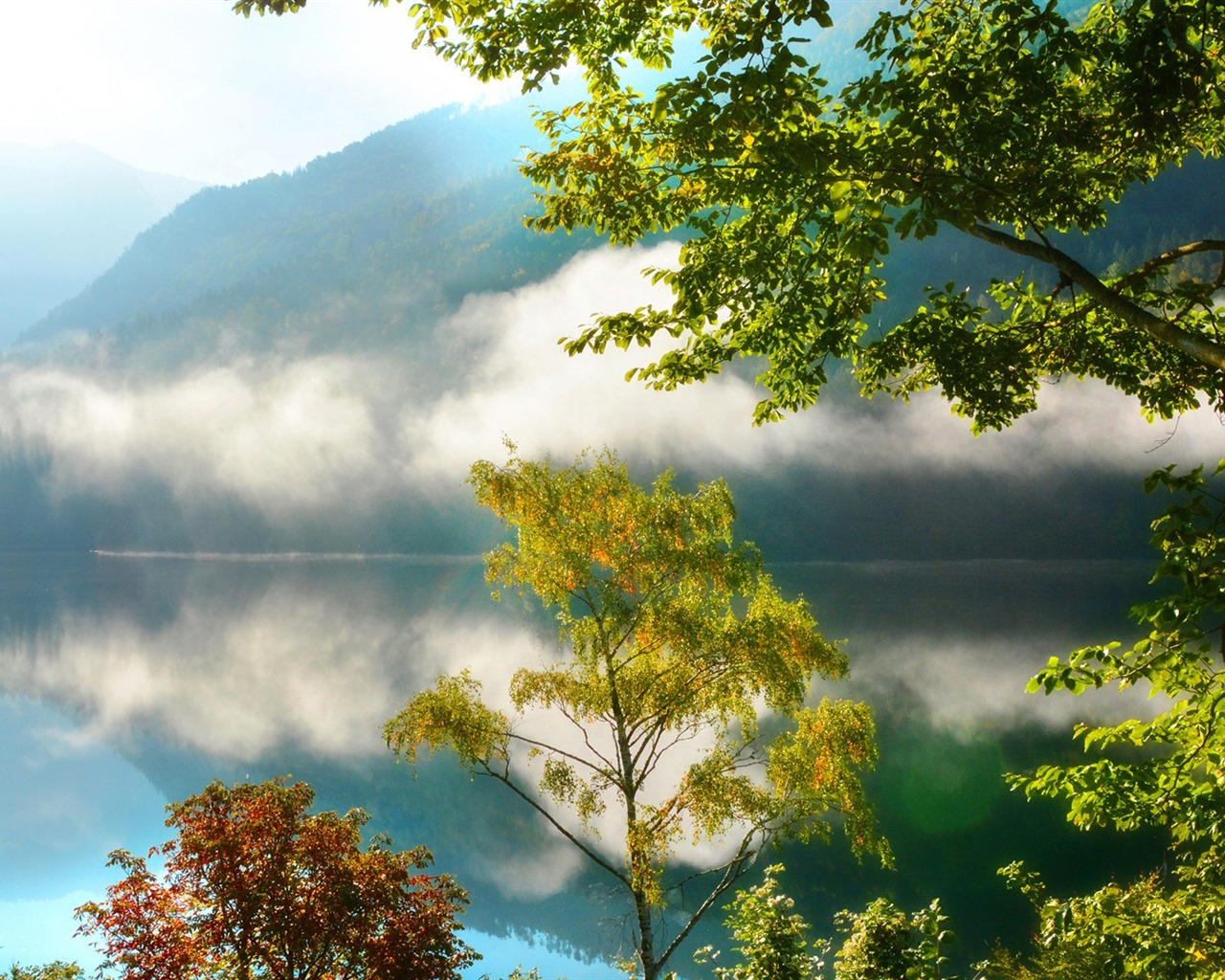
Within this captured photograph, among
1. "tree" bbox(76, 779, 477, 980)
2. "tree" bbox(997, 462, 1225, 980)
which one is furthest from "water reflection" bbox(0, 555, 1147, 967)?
"tree" bbox(997, 462, 1225, 980)

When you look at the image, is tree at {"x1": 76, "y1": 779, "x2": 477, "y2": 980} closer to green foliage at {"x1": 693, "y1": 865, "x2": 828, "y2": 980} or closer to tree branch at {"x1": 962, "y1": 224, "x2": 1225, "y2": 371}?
green foliage at {"x1": 693, "y1": 865, "x2": 828, "y2": 980}

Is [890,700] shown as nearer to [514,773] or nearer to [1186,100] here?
[514,773]

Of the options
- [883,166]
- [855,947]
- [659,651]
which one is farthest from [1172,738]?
[659,651]

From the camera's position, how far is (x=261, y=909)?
5.29 metres

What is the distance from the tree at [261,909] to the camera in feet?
17.1

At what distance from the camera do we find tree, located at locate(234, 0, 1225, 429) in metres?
2.87

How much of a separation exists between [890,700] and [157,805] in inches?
1269

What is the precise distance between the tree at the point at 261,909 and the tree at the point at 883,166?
13.3 ft

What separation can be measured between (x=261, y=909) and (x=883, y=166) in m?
5.64

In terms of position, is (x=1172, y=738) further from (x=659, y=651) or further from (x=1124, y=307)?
(x=659, y=651)

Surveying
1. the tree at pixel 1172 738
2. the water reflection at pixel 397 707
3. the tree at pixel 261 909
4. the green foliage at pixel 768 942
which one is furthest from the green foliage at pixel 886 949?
the water reflection at pixel 397 707

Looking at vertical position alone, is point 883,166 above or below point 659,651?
below

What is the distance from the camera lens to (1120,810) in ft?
12.1

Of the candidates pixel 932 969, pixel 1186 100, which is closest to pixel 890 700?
pixel 932 969
